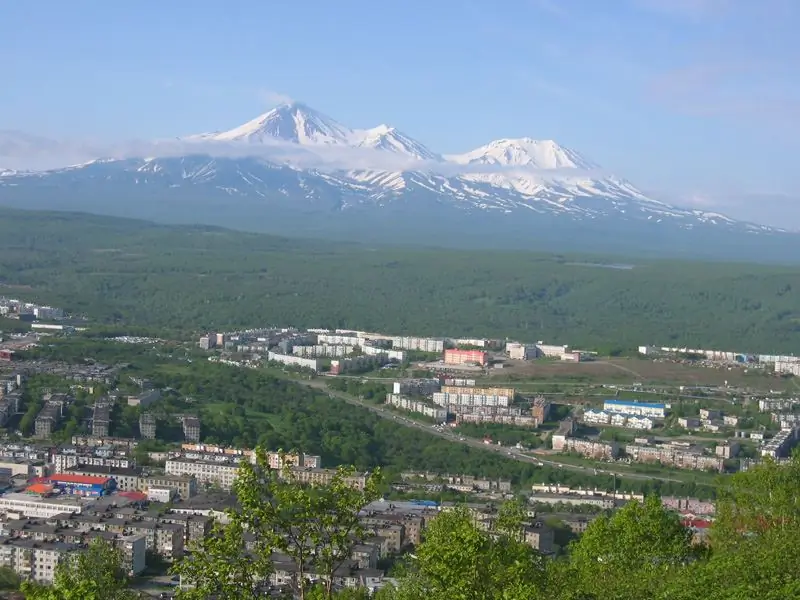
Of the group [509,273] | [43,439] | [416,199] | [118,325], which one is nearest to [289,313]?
[118,325]

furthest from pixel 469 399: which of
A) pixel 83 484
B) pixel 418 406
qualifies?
pixel 83 484

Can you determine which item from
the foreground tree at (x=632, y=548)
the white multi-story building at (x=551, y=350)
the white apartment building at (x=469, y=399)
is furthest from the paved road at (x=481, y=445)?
the foreground tree at (x=632, y=548)

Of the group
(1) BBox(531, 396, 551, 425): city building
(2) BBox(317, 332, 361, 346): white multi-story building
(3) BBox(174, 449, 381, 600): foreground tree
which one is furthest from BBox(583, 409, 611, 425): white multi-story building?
(3) BBox(174, 449, 381, 600): foreground tree

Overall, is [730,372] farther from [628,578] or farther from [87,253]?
[87,253]

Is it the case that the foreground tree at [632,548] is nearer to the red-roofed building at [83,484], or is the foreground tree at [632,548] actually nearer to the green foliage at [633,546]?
the green foliage at [633,546]

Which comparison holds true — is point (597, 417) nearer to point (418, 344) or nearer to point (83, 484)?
point (83, 484)

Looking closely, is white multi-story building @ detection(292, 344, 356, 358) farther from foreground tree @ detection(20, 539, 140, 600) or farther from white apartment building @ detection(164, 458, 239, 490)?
foreground tree @ detection(20, 539, 140, 600)
